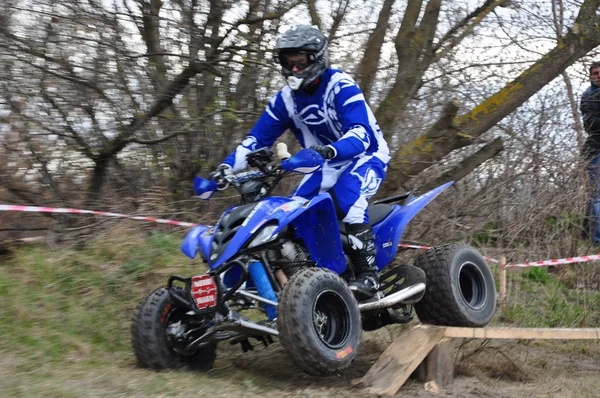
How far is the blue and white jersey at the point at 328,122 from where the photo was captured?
16.2ft

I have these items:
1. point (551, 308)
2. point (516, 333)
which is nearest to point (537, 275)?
point (551, 308)

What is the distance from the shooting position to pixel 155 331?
468 cm

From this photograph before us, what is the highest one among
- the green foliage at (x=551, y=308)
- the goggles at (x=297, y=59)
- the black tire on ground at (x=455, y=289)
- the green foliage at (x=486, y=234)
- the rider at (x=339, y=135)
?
the goggles at (x=297, y=59)

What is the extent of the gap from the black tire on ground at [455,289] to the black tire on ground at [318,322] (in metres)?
0.97

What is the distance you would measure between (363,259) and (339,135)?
0.88m

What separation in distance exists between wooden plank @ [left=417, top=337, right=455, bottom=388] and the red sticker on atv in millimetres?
1533

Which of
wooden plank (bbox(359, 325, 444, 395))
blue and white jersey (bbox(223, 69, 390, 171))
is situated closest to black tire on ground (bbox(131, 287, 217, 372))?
blue and white jersey (bbox(223, 69, 390, 171))

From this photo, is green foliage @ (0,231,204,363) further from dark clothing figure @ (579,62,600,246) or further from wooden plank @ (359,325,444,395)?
dark clothing figure @ (579,62,600,246)

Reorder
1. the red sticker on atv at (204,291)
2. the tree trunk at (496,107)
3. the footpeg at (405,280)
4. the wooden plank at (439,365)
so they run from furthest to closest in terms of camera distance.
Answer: the tree trunk at (496,107), the footpeg at (405,280), the wooden plank at (439,365), the red sticker on atv at (204,291)

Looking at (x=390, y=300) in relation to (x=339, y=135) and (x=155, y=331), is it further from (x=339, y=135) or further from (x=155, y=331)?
(x=155, y=331)

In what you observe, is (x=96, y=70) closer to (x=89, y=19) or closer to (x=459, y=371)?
(x=89, y=19)

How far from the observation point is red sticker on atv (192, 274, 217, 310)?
443 cm

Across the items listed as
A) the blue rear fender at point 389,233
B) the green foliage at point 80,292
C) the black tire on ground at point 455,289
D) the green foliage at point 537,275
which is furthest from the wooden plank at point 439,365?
the green foliage at point 537,275

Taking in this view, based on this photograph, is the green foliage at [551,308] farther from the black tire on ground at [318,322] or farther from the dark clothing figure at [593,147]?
the black tire on ground at [318,322]
